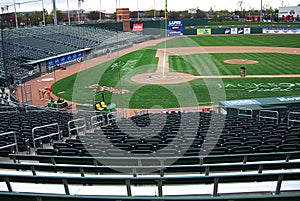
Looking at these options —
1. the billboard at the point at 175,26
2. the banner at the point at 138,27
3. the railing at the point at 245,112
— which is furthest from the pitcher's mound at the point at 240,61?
the banner at the point at 138,27

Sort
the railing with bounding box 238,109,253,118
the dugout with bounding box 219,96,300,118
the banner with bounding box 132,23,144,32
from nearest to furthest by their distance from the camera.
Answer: the dugout with bounding box 219,96,300,118, the railing with bounding box 238,109,253,118, the banner with bounding box 132,23,144,32

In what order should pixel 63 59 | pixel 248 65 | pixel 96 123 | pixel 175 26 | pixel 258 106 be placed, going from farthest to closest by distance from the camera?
pixel 175 26
pixel 63 59
pixel 248 65
pixel 258 106
pixel 96 123

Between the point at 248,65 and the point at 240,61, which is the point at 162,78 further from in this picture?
the point at 240,61

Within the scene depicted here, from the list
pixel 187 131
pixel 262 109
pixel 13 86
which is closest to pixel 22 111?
pixel 13 86

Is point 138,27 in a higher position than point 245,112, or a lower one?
higher

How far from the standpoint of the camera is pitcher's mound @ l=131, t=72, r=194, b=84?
32.7 meters

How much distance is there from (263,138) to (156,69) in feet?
105

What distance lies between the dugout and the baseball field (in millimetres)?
6649

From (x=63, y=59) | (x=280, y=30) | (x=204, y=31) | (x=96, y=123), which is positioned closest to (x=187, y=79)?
(x=63, y=59)

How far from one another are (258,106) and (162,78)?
59.0ft

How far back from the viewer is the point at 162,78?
34219 millimetres

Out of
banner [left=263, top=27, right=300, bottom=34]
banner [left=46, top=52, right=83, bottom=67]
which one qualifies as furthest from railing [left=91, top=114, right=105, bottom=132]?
banner [left=263, top=27, right=300, bottom=34]

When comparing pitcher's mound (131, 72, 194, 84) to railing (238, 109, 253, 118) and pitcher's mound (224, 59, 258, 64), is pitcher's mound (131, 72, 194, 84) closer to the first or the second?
pitcher's mound (224, 59, 258, 64)

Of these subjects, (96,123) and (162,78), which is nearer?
(96,123)
